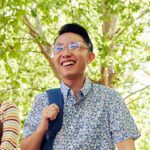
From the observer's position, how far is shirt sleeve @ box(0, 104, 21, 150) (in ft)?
10.0

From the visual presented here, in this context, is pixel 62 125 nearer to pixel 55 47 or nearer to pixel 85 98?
pixel 85 98

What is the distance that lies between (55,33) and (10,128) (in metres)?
9.43

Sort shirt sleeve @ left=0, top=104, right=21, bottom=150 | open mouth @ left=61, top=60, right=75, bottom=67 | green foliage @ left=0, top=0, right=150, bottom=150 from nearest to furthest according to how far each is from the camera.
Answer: shirt sleeve @ left=0, top=104, right=21, bottom=150 < open mouth @ left=61, top=60, right=75, bottom=67 < green foliage @ left=0, top=0, right=150, bottom=150

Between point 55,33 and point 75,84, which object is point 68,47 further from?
point 55,33

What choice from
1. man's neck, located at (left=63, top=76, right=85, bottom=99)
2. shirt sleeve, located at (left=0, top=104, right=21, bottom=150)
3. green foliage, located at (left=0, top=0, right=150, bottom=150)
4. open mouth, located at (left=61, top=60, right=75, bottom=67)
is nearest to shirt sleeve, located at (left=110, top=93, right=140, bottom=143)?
man's neck, located at (left=63, top=76, right=85, bottom=99)

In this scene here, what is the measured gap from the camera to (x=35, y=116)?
3.29m

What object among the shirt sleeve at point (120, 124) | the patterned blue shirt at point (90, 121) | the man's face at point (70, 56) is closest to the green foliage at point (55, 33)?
the man's face at point (70, 56)

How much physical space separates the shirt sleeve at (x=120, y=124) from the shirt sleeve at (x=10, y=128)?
0.67 meters

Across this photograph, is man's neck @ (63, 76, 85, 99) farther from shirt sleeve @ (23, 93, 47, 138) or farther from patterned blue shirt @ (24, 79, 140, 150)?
shirt sleeve @ (23, 93, 47, 138)

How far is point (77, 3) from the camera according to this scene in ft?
33.8

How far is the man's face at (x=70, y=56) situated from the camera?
3.33 metres

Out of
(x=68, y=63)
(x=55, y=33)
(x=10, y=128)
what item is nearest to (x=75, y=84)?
(x=68, y=63)

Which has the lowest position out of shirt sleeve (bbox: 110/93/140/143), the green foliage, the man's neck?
shirt sleeve (bbox: 110/93/140/143)

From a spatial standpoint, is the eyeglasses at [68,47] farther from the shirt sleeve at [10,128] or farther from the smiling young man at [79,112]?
the shirt sleeve at [10,128]
